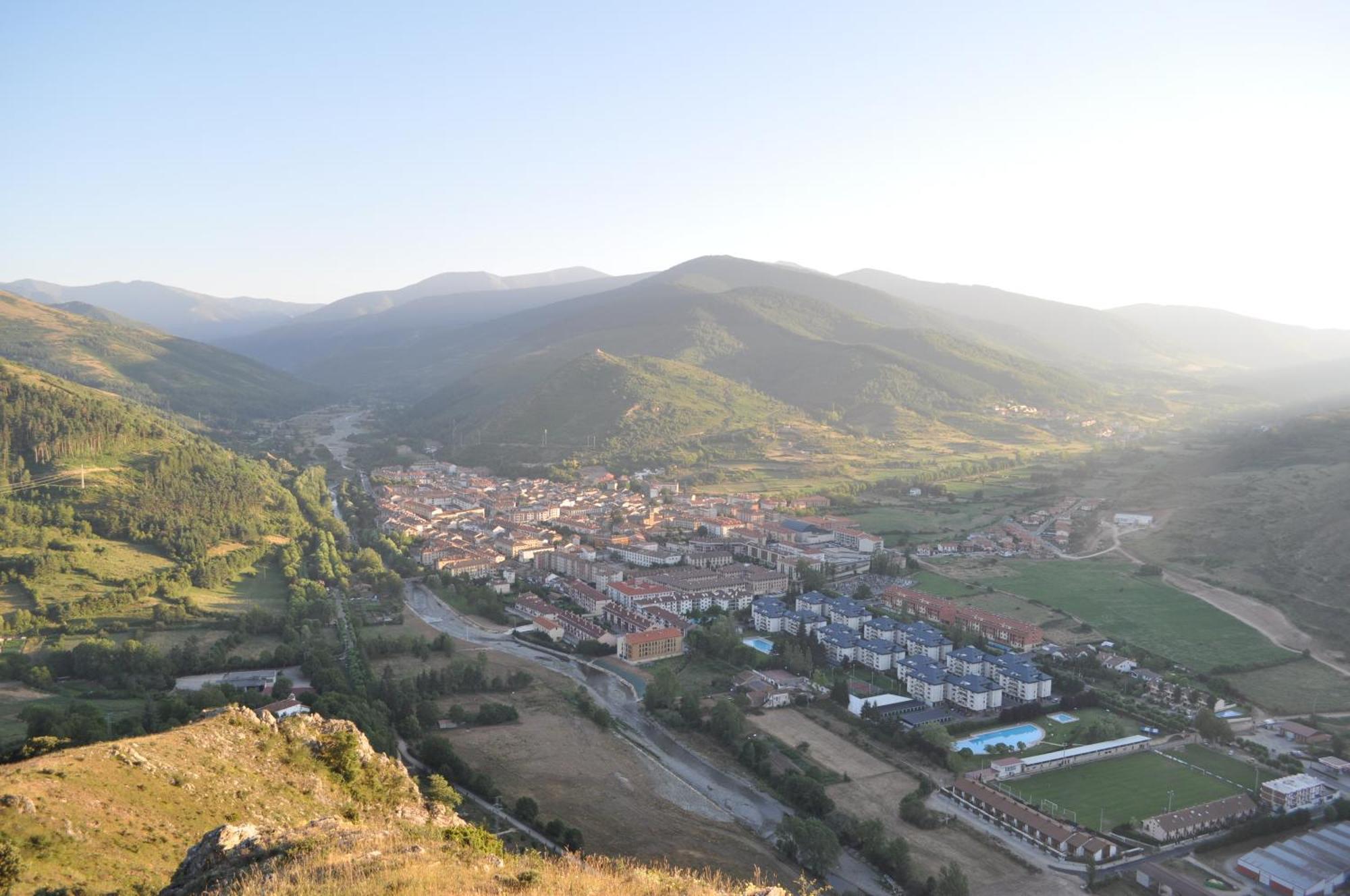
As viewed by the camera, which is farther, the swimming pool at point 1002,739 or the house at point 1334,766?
the swimming pool at point 1002,739

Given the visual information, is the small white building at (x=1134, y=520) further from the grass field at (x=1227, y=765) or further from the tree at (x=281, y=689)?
the tree at (x=281, y=689)

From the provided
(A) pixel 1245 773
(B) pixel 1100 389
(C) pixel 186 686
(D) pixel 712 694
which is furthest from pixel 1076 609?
(B) pixel 1100 389

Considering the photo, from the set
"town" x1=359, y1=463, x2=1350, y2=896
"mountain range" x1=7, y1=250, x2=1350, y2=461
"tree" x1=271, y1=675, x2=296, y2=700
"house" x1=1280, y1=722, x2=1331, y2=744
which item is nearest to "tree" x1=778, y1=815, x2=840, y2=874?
"town" x1=359, y1=463, x2=1350, y2=896

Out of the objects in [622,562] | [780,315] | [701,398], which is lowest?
[622,562]

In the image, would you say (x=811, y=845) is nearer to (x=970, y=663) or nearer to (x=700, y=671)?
(x=700, y=671)

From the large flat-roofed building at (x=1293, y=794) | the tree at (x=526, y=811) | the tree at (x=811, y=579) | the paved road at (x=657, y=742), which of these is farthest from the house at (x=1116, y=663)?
Answer: the tree at (x=526, y=811)

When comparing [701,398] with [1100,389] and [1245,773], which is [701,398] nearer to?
[1100,389]
